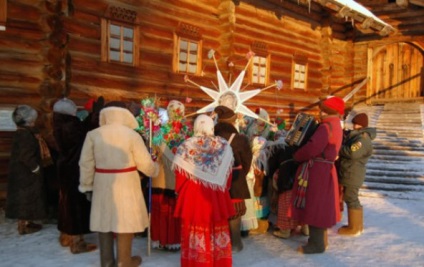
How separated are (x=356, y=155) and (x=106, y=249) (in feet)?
11.9

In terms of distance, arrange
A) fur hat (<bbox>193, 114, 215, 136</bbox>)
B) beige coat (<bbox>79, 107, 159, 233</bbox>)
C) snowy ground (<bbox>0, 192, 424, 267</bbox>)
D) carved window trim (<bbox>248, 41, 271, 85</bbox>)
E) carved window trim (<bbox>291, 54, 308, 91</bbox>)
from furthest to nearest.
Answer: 1. carved window trim (<bbox>291, 54, 308, 91</bbox>)
2. carved window trim (<bbox>248, 41, 271, 85</bbox>)
3. snowy ground (<bbox>0, 192, 424, 267</bbox>)
4. fur hat (<bbox>193, 114, 215, 136</bbox>)
5. beige coat (<bbox>79, 107, 159, 233</bbox>)

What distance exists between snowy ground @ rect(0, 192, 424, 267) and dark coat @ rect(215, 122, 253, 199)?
31.5 inches

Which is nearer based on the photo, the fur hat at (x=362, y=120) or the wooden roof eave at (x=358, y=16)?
the fur hat at (x=362, y=120)

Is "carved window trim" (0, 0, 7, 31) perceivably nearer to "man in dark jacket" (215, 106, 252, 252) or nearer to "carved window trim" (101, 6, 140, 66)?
"carved window trim" (101, 6, 140, 66)

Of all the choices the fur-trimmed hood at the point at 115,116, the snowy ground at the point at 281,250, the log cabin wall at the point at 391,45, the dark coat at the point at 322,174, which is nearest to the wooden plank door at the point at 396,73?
the log cabin wall at the point at 391,45

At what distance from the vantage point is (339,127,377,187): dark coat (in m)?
5.35

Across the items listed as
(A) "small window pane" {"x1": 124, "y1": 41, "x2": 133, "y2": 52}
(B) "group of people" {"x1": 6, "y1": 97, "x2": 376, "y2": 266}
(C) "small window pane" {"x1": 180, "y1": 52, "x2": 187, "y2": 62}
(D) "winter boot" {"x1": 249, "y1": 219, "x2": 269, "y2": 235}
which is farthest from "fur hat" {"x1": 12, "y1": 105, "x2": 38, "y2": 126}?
(C) "small window pane" {"x1": 180, "y1": 52, "x2": 187, "y2": 62}

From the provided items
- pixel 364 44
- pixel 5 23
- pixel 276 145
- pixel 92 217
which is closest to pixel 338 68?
pixel 364 44

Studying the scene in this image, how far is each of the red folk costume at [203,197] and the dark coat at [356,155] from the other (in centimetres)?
235

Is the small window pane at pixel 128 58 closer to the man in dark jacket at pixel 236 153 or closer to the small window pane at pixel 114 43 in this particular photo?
the small window pane at pixel 114 43

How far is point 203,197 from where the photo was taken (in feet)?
12.5

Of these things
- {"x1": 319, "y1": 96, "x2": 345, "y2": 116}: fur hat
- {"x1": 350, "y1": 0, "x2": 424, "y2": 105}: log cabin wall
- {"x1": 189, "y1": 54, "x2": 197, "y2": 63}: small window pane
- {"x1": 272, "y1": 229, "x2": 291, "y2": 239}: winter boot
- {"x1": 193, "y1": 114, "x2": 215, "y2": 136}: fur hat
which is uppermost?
{"x1": 350, "y1": 0, "x2": 424, "y2": 105}: log cabin wall

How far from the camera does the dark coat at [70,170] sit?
455 cm

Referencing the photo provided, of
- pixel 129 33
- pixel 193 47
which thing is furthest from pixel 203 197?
pixel 193 47
